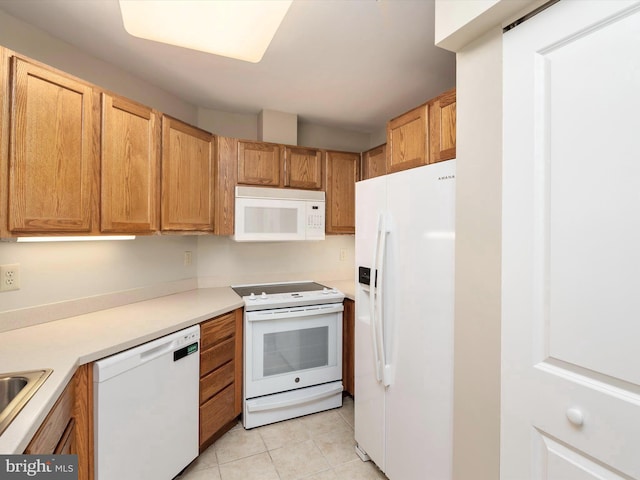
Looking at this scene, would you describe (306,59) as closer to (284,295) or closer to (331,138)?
(331,138)

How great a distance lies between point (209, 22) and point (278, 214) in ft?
4.49

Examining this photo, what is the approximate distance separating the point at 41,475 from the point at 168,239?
170cm

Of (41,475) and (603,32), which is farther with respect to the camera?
(41,475)

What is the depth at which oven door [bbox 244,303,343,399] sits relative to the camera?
7.23 feet

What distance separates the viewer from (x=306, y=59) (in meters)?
1.89

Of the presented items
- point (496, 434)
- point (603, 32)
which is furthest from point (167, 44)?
point (496, 434)

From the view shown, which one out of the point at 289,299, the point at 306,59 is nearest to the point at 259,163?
the point at 306,59

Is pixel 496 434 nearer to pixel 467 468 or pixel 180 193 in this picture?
pixel 467 468

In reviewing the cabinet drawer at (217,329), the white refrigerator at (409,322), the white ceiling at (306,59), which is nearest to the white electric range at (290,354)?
the cabinet drawer at (217,329)

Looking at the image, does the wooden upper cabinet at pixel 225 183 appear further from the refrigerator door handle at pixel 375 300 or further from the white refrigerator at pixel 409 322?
the refrigerator door handle at pixel 375 300

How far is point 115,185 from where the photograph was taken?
166 centimetres

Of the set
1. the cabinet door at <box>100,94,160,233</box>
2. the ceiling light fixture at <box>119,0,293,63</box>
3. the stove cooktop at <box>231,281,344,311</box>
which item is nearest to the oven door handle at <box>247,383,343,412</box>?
the stove cooktop at <box>231,281,344,311</box>

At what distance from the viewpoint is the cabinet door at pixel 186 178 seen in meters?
1.98

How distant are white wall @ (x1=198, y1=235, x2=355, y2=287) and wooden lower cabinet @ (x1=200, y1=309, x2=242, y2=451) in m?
0.69
